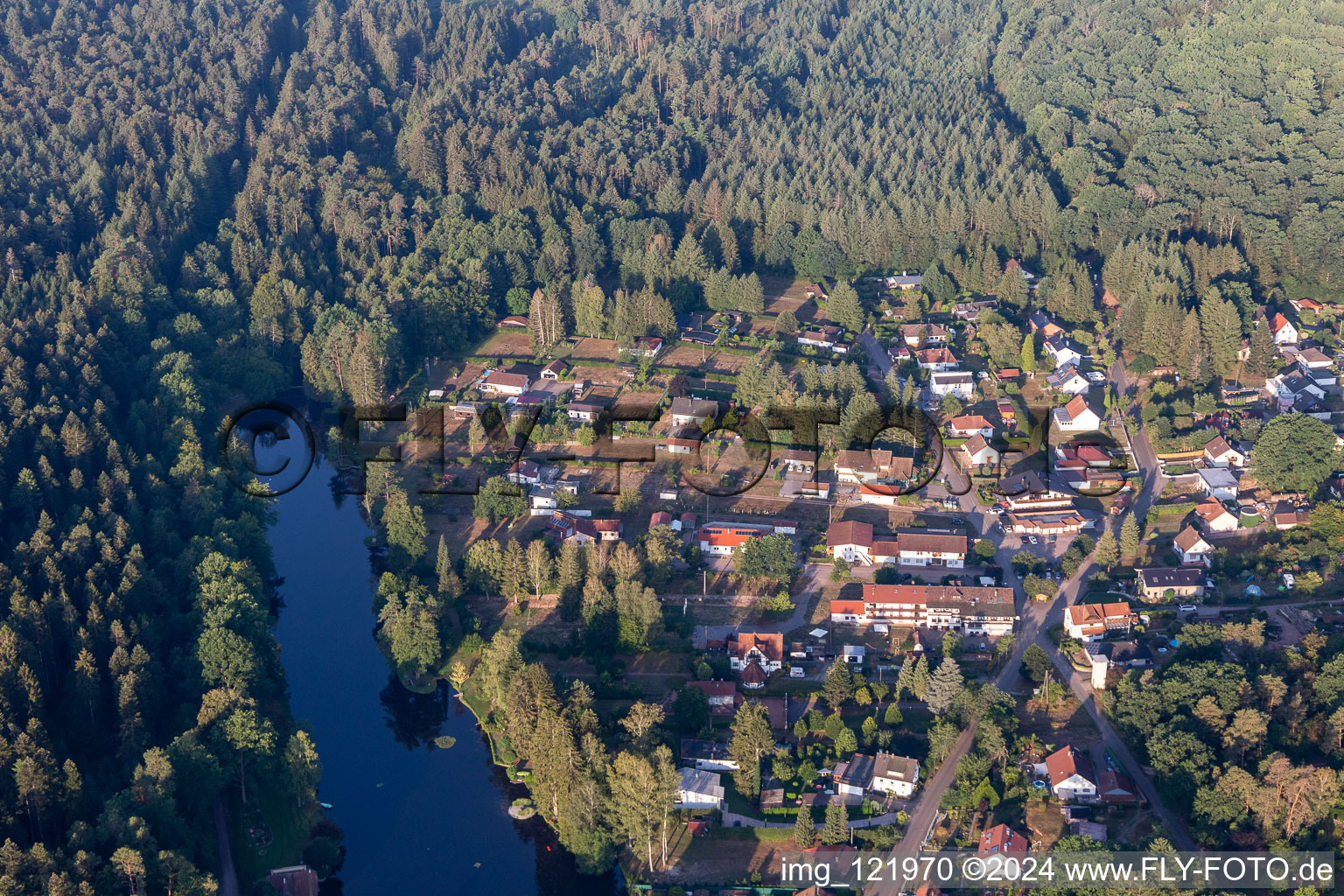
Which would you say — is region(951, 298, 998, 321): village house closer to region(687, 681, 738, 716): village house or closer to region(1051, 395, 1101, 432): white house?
region(1051, 395, 1101, 432): white house

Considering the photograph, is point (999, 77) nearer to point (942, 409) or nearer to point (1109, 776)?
point (942, 409)

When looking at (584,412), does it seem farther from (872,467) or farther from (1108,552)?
(1108,552)

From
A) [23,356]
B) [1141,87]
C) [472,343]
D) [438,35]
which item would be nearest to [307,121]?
[438,35]

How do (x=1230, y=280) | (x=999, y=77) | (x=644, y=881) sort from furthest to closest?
(x=999, y=77), (x=1230, y=280), (x=644, y=881)

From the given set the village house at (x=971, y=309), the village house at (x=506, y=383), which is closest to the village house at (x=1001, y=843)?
the village house at (x=506, y=383)

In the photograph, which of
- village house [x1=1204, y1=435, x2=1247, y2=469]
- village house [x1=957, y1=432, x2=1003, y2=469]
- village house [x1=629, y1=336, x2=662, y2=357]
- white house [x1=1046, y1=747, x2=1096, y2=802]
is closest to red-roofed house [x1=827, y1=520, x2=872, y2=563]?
village house [x1=957, y1=432, x2=1003, y2=469]

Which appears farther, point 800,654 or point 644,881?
point 800,654

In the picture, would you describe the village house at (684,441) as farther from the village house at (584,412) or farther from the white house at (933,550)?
the white house at (933,550)
